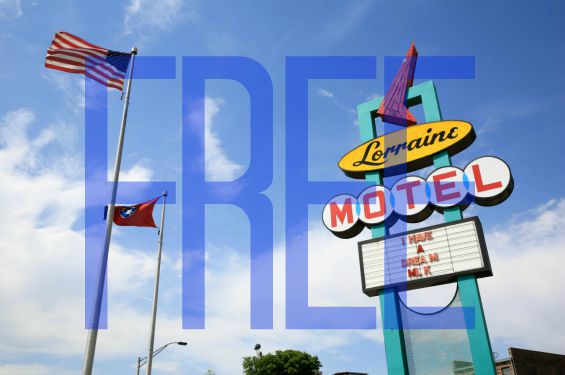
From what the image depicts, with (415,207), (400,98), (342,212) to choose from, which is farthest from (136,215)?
(400,98)

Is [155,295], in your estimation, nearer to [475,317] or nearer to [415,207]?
[415,207]

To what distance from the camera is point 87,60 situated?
14305mm

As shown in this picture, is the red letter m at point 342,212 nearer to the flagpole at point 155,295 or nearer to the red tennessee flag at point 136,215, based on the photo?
the red tennessee flag at point 136,215

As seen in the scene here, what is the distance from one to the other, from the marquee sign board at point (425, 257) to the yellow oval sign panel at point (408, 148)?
125 inches

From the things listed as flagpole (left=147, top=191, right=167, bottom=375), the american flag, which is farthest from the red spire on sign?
flagpole (left=147, top=191, right=167, bottom=375)

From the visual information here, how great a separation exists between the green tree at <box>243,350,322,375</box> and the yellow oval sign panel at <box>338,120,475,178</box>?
30.7 m

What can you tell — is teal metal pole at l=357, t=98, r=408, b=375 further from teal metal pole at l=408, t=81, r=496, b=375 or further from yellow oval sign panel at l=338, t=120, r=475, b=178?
yellow oval sign panel at l=338, t=120, r=475, b=178

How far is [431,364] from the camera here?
14336 millimetres

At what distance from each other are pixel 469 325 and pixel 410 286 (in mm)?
2409

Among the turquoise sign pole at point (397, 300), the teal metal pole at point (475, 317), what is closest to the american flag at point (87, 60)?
the turquoise sign pole at point (397, 300)

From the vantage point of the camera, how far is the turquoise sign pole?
13357 mm

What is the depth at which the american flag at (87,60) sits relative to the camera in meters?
13.9

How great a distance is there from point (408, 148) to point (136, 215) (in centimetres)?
1196

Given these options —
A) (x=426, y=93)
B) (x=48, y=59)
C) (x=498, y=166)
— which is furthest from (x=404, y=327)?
(x=48, y=59)
